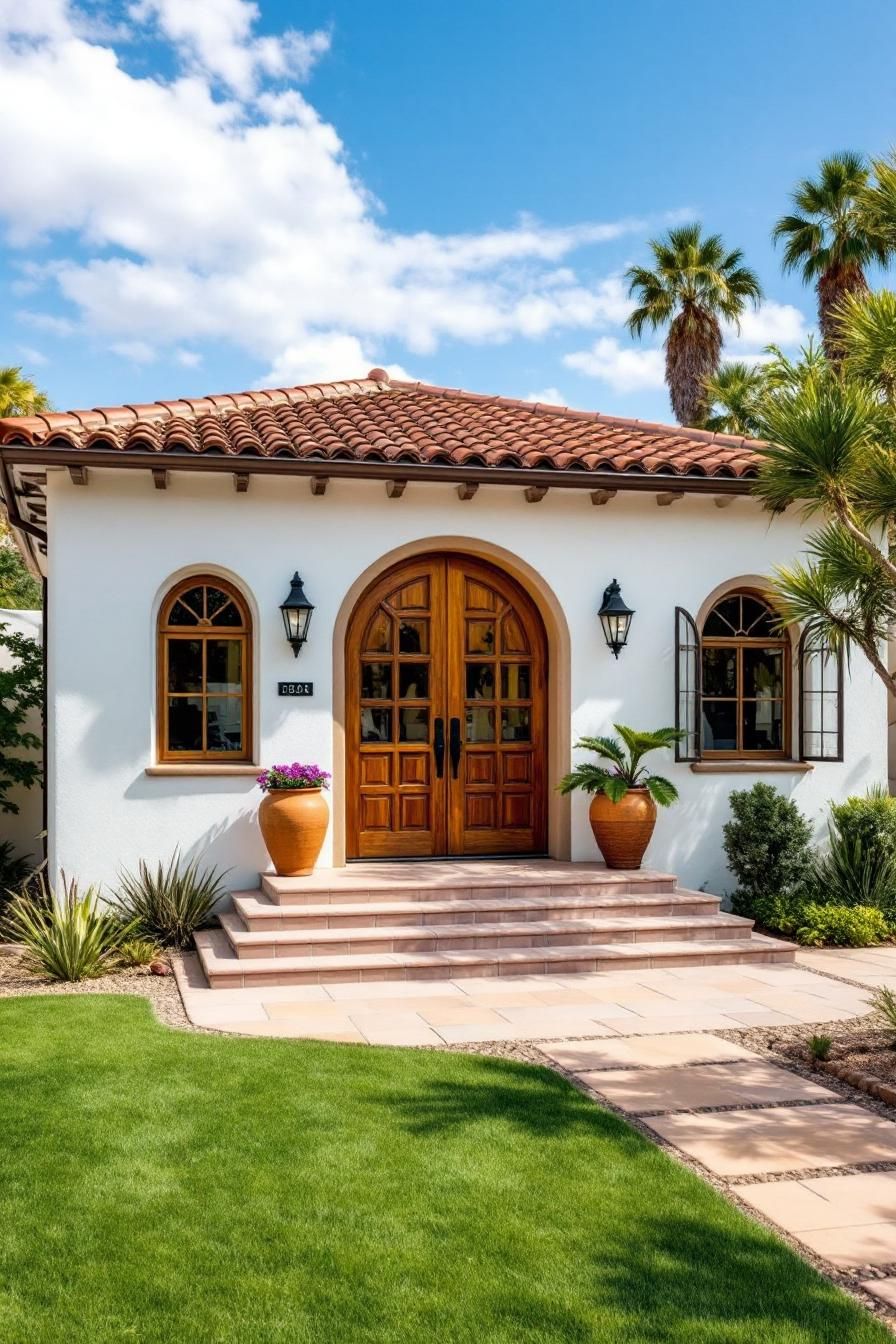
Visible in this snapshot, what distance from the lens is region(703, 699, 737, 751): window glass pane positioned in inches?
434

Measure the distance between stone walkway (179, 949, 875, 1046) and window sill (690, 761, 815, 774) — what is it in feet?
8.27

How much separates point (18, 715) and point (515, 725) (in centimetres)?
524

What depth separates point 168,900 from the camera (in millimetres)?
9109

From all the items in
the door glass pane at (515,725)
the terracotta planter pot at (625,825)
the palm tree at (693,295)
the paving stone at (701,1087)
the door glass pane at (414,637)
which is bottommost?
the paving stone at (701,1087)

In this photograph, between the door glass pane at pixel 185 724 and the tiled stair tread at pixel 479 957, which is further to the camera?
the door glass pane at pixel 185 724

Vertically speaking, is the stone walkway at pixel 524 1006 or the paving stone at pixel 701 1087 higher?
the paving stone at pixel 701 1087

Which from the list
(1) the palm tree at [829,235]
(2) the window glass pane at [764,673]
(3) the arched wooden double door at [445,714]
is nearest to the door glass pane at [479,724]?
(3) the arched wooden double door at [445,714]

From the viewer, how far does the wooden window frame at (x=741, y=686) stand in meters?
11.0

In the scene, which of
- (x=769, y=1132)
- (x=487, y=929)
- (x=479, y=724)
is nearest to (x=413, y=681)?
(x=479, y=724)

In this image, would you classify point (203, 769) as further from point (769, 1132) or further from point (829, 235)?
point (829, 235)

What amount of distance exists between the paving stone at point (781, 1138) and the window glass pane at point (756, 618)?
6.31 metres

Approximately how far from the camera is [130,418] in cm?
1005

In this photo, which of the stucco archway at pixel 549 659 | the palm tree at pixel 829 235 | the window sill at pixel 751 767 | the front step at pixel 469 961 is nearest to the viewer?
the front step at pixel 469 961

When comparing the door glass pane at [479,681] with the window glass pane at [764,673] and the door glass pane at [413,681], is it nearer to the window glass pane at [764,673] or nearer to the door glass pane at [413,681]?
the door glass pane at [413,681]
